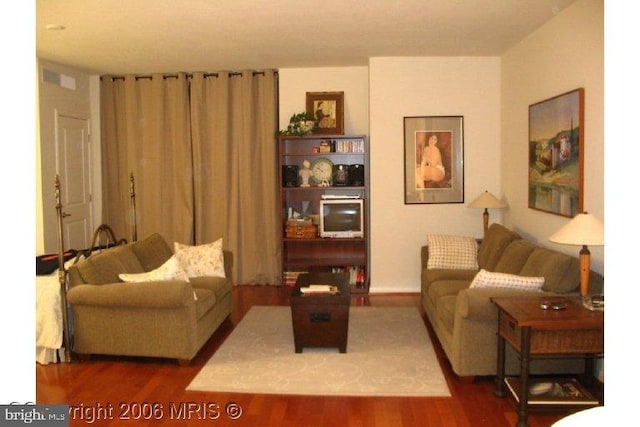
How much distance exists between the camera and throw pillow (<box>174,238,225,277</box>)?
531 centimetres

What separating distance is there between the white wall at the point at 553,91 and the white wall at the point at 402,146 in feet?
0.69

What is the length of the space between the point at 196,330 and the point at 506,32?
3735 mm

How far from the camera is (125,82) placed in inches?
283

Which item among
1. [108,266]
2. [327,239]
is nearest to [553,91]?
[327,239]

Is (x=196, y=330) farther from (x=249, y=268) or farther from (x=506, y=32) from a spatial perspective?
(x=506, y=32)

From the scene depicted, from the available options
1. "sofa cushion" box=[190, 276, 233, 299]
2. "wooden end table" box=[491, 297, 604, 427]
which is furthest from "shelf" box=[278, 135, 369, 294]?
"wooden end table" box=[491, 297, 604, 427]

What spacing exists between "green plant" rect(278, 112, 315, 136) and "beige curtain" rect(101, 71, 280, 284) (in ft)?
1.40

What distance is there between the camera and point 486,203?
5.90 meters

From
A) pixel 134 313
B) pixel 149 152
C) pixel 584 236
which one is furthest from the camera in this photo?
pixel 149 152

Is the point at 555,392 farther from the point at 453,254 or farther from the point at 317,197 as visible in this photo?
the point at 317,197

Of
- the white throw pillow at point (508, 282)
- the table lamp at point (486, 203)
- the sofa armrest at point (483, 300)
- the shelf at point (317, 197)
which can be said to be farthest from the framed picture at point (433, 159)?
the sofa armrest at point (483, 300)

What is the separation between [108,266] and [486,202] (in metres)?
3.68

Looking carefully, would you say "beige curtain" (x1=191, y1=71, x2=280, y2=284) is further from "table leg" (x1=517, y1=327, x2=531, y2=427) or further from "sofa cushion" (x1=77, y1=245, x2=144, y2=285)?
"table leg" (x1=517, y1=327, x2=531, y2=427)

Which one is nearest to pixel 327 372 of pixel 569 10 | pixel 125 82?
pixel 569 10
